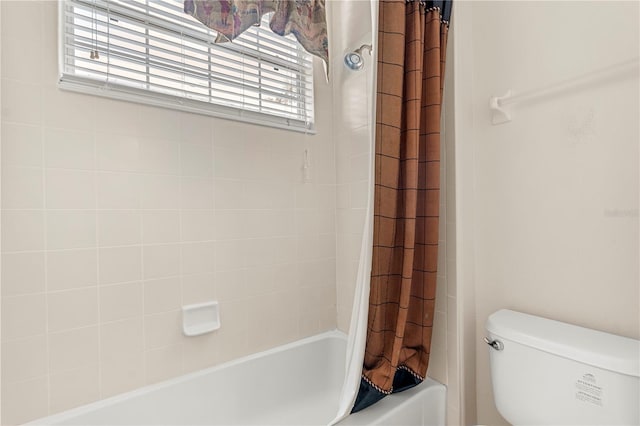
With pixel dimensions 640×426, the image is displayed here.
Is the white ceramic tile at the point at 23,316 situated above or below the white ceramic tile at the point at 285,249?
below

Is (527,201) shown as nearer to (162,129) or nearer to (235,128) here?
(235,128)

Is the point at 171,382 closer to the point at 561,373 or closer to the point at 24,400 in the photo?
the point at 24,400

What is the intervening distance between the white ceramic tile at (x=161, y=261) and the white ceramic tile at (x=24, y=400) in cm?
46

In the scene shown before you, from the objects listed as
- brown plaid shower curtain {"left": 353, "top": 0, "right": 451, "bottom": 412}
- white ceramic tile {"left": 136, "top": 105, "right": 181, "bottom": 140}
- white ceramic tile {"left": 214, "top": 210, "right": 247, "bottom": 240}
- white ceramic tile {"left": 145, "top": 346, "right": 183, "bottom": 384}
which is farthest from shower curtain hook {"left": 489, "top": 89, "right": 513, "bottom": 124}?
white ceramic tile {"left": 145, "top": 346, "right": 183, "bottom": 384}

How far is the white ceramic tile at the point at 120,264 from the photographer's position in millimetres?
1160

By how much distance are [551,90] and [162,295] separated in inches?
63.6

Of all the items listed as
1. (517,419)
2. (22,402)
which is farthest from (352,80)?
(22,402)

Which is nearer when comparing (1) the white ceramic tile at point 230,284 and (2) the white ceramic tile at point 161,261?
(2) the white ceramic tile at point 161,261

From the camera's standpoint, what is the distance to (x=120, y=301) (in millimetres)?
1188

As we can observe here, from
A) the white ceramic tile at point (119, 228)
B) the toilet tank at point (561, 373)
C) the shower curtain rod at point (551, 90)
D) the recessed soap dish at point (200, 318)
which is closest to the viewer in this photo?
the toilet tank at point (561, 373)

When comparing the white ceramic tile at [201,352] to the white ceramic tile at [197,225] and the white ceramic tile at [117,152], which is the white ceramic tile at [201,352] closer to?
the white ceramic tile at [197,225]

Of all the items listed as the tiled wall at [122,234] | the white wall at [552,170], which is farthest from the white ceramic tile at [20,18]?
the white wall at [552,170]

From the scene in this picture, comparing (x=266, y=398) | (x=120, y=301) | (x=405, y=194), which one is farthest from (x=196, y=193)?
(x=266, y=398)

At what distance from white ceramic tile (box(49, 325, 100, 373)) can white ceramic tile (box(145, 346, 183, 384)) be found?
0.18 meters
